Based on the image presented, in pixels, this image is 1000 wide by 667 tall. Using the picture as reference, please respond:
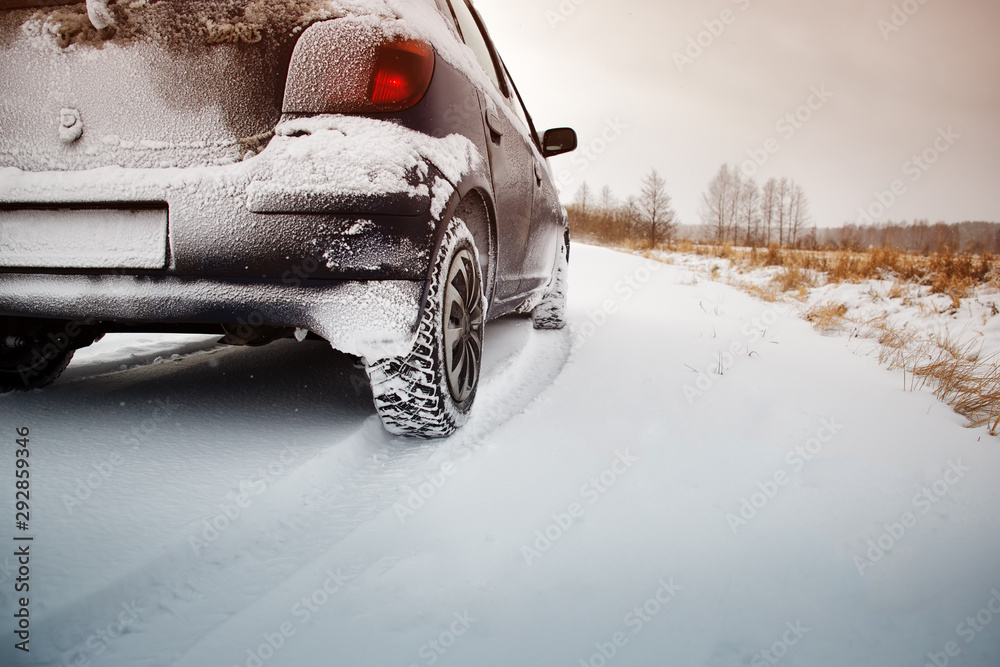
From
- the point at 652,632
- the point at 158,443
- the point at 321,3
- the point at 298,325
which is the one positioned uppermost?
the point at 321,3

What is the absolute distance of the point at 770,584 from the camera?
1139 millimetres

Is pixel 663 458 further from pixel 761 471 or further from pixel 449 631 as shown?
pixel 449 631

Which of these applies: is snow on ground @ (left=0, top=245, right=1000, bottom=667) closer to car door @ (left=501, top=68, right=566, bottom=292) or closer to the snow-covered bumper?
the snow-covered bumper

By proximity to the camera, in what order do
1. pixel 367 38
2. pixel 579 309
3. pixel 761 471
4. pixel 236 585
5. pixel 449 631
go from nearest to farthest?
pixel 449 631 < pixel 236 585 < pixel 367 38 < pixel 761 471 < pixel 579 309

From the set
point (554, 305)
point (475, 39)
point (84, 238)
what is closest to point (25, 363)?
point (84, 238)

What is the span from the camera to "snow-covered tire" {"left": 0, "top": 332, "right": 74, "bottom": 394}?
81.6 inches

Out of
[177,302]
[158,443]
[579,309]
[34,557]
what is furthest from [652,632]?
[579,309]

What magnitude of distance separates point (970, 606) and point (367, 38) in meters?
1.93

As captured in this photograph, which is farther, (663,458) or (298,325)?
(663,458)

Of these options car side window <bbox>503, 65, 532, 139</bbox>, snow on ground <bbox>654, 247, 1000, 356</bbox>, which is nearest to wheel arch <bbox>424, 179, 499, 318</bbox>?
car side window <bbox>503, 65, 532, 139</bbox>

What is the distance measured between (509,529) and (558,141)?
10.5ft

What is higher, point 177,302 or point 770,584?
point 177,302

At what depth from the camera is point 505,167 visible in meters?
2.29

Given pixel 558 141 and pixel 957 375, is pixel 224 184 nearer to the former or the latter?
pixel 558 141
